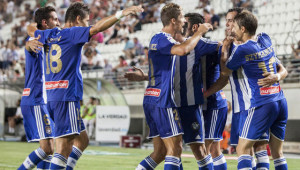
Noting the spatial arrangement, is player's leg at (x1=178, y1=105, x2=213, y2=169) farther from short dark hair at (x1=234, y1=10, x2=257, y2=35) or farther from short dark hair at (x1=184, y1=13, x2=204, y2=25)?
short dark hair at (x1=184, y1=13, x2=204, y2=25)

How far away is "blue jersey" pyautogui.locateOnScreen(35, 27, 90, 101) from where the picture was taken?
680 cm

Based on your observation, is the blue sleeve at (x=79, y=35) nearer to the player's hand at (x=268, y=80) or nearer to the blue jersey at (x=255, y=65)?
the blue jersey at (x=255, y=65)

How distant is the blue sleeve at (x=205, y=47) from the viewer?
7074 mm

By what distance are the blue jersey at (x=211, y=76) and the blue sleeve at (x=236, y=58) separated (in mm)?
710

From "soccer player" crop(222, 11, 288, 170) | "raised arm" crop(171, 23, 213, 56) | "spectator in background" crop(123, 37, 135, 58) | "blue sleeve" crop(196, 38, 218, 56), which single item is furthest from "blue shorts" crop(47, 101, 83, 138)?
"spectator in background" crop(123, 37, 135, 58)

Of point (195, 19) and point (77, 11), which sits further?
point (195, 19)

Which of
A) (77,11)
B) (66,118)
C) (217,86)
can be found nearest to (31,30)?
(77,11)

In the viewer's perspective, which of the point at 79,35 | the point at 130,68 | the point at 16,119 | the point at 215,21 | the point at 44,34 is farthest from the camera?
the point at 16,119

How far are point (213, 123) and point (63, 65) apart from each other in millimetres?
2240

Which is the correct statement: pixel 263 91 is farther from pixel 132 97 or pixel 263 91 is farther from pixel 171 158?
pixel 132 97

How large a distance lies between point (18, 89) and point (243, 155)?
51.9ft

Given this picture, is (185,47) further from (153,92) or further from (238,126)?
(238,126)

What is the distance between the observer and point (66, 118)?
671 centimetres

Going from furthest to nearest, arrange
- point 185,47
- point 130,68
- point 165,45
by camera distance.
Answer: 1. point 130,68
2. point 165,45
3. point 185,47
